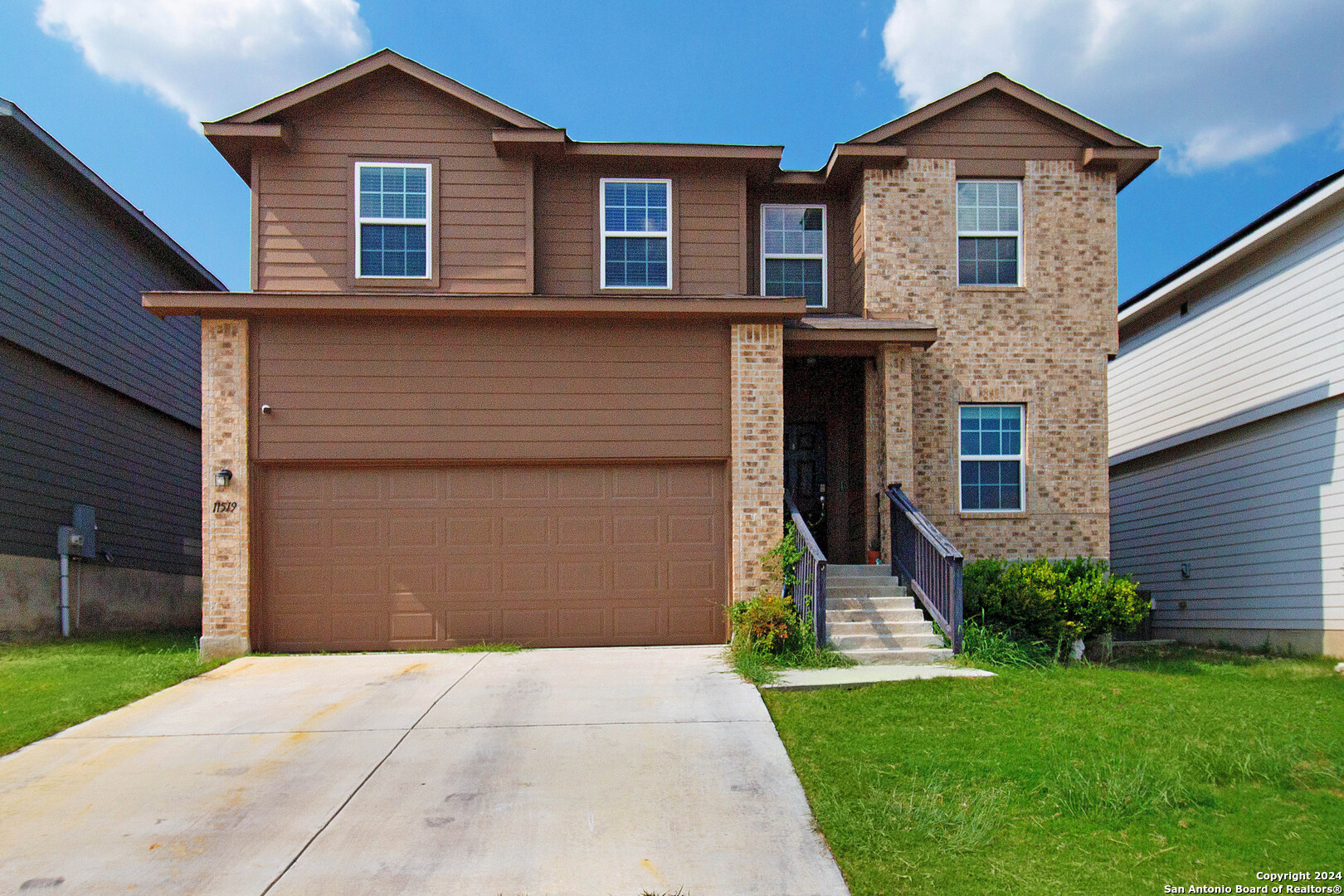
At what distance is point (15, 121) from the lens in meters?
11.9

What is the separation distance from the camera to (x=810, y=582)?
9.65 m

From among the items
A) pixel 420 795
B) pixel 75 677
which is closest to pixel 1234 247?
pixel 420 795

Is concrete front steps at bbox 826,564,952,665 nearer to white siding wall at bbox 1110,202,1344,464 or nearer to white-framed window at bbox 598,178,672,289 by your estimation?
white-framed window at bbox 598,178,672,289

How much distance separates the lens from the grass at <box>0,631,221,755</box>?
24.5 ft

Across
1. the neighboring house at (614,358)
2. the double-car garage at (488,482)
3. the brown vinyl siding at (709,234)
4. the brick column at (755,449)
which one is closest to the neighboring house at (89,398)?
the neighboring house at (614,358)

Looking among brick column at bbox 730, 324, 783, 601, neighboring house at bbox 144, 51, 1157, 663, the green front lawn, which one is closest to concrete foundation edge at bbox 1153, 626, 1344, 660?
neighboring house at bbox 144, 51, 1157, 663

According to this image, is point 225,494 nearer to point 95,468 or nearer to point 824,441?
point 95,468

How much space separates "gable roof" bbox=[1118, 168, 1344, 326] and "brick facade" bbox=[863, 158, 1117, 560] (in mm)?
2194

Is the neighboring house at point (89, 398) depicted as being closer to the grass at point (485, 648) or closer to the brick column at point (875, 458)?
the grass at point (485, 648)

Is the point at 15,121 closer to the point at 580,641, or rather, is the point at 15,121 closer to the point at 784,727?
the point at 580,641

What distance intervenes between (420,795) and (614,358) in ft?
19.8

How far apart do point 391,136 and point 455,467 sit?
4.28 meters

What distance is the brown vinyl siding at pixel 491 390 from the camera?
34.4 ft

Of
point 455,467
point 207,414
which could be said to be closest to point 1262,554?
point 455,467
